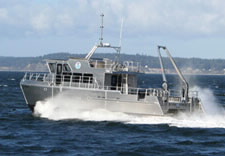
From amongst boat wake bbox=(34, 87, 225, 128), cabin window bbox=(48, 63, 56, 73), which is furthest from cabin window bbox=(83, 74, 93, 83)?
cabin window bbox=(48, 63, 56, 73)

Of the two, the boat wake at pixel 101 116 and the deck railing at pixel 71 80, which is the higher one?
the deck railing at pixel 71 80

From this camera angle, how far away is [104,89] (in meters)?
40.3

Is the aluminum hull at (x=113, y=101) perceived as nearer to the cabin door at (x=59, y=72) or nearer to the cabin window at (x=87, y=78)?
the cabin window at (x=87, y=78)

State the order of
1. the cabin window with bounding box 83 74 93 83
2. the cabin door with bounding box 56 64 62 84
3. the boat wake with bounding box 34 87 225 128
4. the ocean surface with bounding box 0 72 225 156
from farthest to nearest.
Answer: the cabin door with bounding box 56 64 62 84 < the cabin window with bounding box 83 74 93 83 < the boat wake with bounding box 34 87 225 128 < the ocean surface with bounding box 0 72 225 156

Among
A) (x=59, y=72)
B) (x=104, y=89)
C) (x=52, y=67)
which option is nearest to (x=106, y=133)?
(x=104, y=89)

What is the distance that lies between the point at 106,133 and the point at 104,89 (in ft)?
19.0

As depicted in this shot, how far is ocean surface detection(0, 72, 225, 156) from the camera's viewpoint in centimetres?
3014

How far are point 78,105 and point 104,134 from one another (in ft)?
20.0

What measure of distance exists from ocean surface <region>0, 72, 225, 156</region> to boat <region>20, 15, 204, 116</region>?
0.61m

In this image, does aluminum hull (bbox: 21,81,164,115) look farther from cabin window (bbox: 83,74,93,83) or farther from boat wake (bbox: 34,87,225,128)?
cabin window (bbox: 83,74,93,83)

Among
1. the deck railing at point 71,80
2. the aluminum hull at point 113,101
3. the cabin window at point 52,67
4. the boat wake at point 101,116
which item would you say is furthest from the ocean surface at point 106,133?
the cabin window at point 52,67

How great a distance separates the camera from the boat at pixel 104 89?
39.8 metres

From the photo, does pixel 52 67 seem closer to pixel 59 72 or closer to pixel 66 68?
pixel 59 72

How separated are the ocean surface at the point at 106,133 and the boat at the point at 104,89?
2.02 ft
